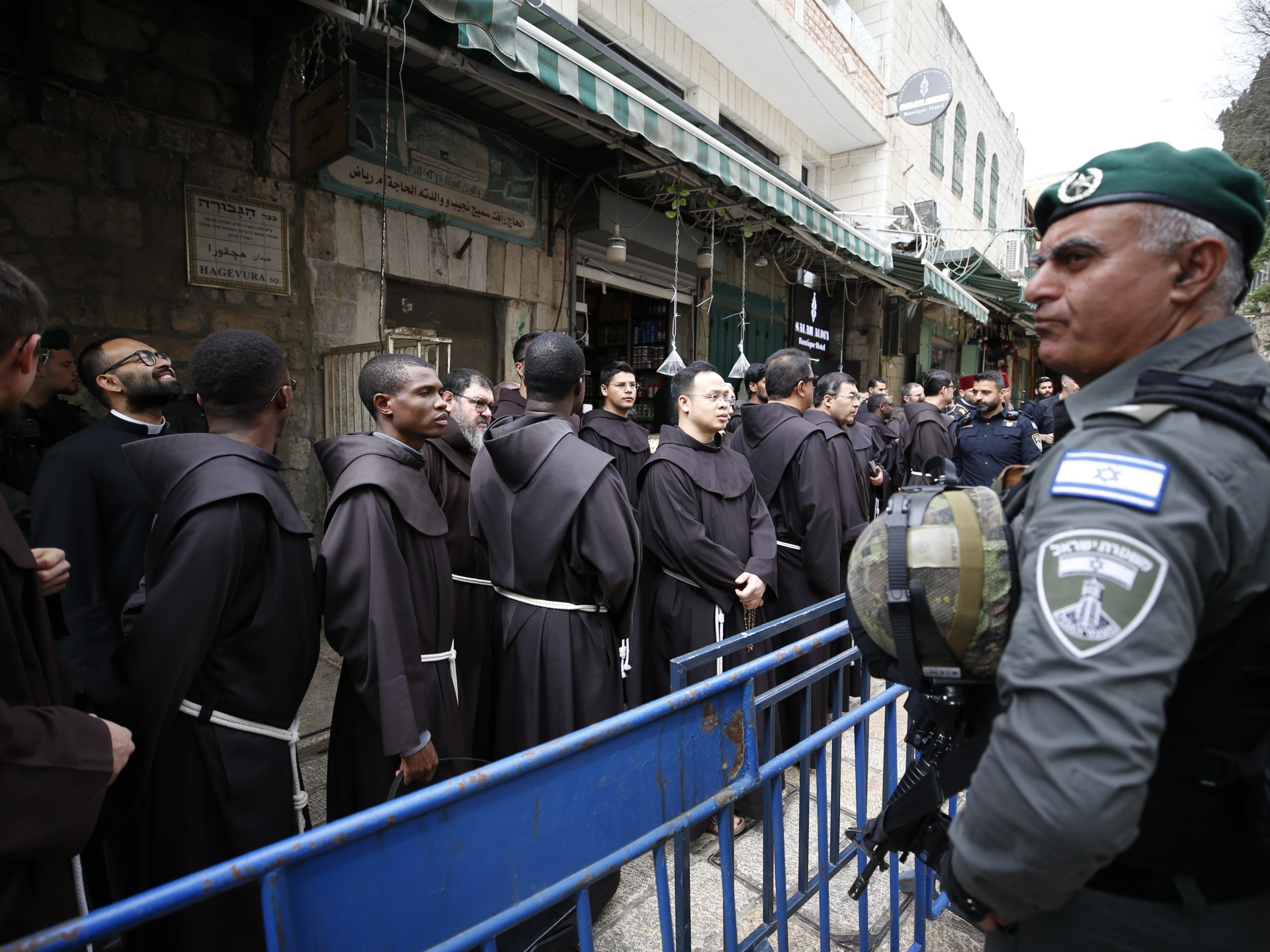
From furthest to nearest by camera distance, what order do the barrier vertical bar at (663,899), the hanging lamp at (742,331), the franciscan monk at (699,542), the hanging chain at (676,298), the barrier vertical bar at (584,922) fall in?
the hanging lamp at (742,331)
the hanging chain at (676,298)
the franciscan monk at (699,542)
the barrier vertical bar at (663,899)
the barrier vertical bar at (584,922)

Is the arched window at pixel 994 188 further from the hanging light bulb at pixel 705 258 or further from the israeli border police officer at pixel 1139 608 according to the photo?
the israeli border police officer at pixel 1139 608

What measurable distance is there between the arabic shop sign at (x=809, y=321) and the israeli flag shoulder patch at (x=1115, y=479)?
10.1 meters

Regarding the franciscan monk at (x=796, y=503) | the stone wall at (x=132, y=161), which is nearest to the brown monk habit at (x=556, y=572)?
the franciscan monk at (x=796, y=503)

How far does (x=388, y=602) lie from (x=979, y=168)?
19530 mm

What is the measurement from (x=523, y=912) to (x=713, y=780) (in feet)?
1.84

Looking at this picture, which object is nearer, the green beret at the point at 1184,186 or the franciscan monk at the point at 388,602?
the green beret at the point at 1184,186

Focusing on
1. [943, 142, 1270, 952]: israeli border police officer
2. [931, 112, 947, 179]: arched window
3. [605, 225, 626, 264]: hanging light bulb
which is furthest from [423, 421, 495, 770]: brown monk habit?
[931, 112, 947, 179]: arched window

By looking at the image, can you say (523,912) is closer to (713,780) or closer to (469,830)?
(469,830)

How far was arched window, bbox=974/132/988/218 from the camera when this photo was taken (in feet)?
55.4

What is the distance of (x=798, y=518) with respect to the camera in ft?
12.9

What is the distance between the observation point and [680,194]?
623 centimetres

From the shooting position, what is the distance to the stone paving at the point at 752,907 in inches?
93.0

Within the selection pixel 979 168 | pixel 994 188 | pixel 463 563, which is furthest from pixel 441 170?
pixel 994 188

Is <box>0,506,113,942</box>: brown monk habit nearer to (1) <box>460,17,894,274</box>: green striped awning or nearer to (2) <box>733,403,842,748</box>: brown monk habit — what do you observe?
(2) <box>733,403,842,748</box>: brown monk habit
